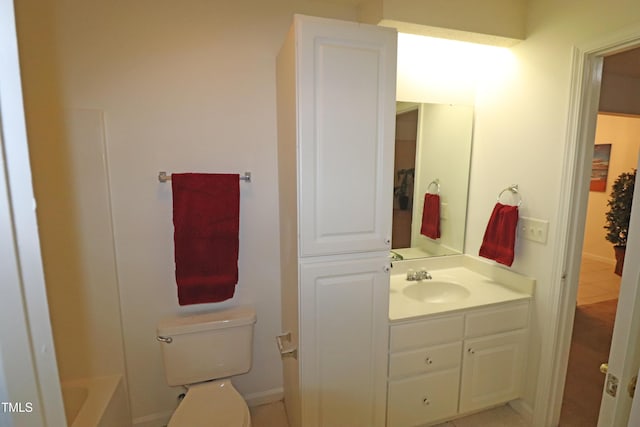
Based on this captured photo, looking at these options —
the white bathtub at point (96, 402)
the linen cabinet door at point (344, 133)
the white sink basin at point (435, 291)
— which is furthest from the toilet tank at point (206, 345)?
the white sink basin at point (435, 291)

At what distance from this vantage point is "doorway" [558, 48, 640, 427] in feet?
7.15

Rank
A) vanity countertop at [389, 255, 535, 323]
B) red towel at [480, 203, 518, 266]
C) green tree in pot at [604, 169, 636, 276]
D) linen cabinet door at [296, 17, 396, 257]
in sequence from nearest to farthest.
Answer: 1. linen cabinet door at [296, 17, 396, 257]
2. vanity countertop at [389, 255, 535, 323]
3. red towel at [480, 203, 518, 266]
4. green tree in pot at [604, 169, 636, 276]

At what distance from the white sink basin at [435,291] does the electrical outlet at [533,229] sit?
1.63ft

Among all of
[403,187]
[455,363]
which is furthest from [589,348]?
[403,187]

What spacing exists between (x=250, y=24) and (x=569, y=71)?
170cm

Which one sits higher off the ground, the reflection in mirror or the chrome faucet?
the reflection in mirror

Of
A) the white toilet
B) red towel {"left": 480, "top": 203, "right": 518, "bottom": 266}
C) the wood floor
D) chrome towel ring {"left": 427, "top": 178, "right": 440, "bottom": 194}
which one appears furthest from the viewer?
chrome towel ring {"left": 427, "top": 178, "right": 440, "bottom": 194}

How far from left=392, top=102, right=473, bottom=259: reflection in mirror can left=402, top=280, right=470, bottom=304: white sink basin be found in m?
0.24

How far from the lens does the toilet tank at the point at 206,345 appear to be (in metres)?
1.69

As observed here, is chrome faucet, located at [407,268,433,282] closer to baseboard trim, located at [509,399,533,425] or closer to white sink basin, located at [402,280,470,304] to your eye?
white sink basin, located at [402,280,470,304]

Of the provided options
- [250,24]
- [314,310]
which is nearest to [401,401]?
[314,310]

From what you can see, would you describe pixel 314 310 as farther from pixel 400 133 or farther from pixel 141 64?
pixel 141 64

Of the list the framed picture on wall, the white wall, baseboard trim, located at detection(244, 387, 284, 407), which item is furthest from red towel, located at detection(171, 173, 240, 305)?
the framed picture on wall

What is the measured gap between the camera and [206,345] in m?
1.74
